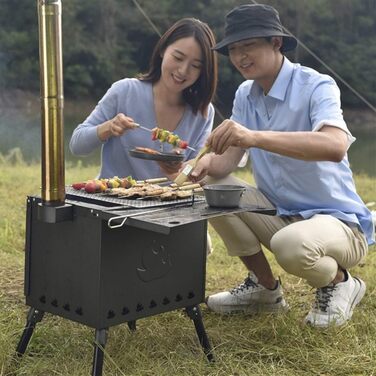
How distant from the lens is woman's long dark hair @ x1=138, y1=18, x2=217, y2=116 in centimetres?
270

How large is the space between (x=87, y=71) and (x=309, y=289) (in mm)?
13182

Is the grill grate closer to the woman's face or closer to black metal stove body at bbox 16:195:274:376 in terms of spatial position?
black metal stove body at bbox 16:195:274:376

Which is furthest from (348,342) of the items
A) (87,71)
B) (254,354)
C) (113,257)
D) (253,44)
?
(87,71)

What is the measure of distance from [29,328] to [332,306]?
1087 millimetres

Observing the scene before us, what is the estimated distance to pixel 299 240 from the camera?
2.27 metres

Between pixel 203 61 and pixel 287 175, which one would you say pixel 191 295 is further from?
pixel 203 61

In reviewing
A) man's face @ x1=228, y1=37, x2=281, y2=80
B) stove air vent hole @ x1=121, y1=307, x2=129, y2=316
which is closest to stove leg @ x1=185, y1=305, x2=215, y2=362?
stove air vent hole @ x1=121, y1=307, x2=129, y2=316

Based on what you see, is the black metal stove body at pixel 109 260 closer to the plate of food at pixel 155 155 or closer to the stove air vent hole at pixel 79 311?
the stove air vent hole at pixel 79 311

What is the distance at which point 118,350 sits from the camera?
2230 millimetres

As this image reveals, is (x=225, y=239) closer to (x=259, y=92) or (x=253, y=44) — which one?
(x=259, y=92)

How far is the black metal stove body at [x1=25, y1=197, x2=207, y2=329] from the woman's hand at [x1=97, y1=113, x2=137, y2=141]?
0.59 meters

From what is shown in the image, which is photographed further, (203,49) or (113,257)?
(203,49)

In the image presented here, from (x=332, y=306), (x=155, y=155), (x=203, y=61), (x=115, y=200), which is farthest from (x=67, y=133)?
(x=115, y=200)

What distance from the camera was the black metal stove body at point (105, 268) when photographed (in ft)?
6.19
